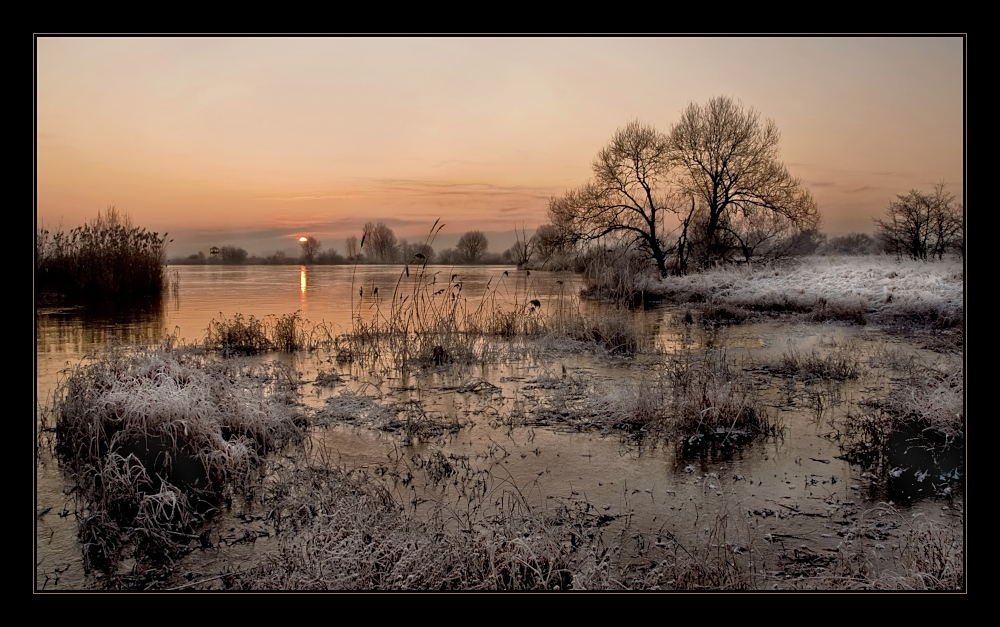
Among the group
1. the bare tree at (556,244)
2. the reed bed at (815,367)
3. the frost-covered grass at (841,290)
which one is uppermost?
the bare tree at (556,244)

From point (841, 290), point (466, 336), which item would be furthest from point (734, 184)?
point (466, 336)

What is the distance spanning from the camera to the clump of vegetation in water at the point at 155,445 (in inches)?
184

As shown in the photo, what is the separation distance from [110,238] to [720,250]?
82.1 ft

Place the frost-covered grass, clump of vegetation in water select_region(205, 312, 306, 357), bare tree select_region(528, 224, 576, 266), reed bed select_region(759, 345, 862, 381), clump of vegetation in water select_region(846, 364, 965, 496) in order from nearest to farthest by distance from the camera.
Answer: clump of vegetation in water select_region(846, 364, 965, 496) < reed bed select_region(759, 345, 862, 381) < clump of vegetation in water select_region(205, 312, 306, 357) < the frost-covered grass < bare tree select_region(528, 224, 576, 266)

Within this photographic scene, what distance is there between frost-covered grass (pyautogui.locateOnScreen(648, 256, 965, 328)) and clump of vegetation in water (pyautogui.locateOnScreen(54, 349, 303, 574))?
16343 millimetres

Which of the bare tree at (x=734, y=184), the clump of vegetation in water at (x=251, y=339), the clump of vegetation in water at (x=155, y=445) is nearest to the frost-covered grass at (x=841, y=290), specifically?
the bare tree at (x=734, y=184)

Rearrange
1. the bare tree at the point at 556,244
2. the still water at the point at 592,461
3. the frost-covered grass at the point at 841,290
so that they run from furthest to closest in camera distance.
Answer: the bare tree at the point at 556,244, the frost-covered grass at the point at 841,290, the still water at the point at 592,461

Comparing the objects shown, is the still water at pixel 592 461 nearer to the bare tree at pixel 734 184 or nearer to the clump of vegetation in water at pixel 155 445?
the clump of vegetation in water at pixel 155 445

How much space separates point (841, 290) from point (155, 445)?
21202mm

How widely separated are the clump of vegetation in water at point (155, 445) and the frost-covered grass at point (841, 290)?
16.3 meters

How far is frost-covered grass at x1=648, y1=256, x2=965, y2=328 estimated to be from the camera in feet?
56.6

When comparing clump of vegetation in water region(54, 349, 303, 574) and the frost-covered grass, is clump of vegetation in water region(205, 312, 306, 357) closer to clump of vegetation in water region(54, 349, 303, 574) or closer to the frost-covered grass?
clump of vegetation in water region(54, 349, 303, 574)

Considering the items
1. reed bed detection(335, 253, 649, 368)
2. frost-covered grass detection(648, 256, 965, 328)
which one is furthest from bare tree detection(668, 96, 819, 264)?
reed bed detection(335, 253, 649, 368)

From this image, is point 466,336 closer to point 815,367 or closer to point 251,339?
point 251,339
